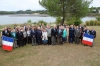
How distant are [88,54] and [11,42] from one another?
17.0 feet

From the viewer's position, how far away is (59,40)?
13891 millimetres

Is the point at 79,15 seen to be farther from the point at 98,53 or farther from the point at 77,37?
the point at 98,53

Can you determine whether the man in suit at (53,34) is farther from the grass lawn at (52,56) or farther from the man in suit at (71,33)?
the man in suit at (71,33)

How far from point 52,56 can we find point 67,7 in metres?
10.7

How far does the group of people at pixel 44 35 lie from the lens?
13141 mm

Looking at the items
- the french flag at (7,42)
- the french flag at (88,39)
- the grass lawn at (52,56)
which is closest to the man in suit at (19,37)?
the grass lawn at (52,56)

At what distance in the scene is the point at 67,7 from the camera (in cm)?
2080

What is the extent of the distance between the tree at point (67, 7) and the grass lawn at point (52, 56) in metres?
7.93

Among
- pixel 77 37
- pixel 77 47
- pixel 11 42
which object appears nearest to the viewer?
pixel 11 42

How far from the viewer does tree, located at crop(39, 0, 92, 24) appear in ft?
66.5

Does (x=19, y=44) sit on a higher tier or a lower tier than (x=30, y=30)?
lower

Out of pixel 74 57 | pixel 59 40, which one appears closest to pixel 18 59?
pixel 74 57

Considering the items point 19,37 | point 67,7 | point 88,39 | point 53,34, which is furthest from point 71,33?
point 67,7

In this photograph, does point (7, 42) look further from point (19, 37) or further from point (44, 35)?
point (44, 35)
